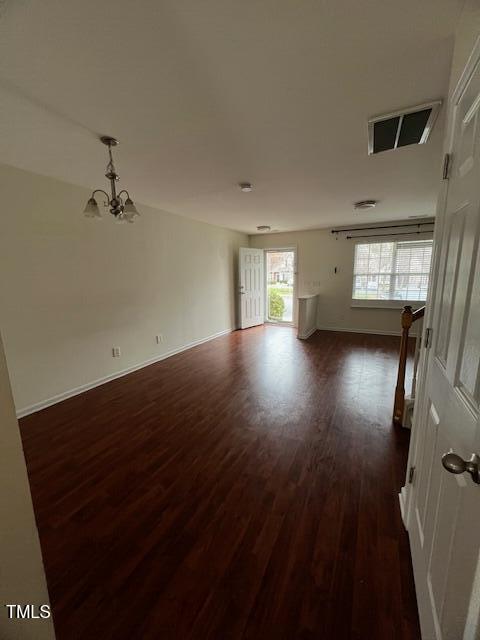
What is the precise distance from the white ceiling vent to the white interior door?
4.00m

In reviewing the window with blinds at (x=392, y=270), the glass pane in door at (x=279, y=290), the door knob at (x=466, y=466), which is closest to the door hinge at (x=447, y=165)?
the door knob at (x=466, y=466)

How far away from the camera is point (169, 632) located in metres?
1.03

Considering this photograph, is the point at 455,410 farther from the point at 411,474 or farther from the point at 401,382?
the point at 401,382

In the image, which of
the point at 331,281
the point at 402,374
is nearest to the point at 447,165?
the point at 402,374

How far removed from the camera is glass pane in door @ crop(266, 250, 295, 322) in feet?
24.3

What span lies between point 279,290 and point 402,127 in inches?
226

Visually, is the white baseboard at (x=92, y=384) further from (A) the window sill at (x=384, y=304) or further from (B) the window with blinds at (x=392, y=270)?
(B) the window with blinds at (x=392, y=270)

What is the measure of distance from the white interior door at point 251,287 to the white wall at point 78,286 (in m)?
1.56

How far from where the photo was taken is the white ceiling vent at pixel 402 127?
5.37 ft

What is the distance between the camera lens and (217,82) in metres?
1.39

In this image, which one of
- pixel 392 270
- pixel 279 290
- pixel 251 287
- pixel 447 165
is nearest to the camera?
pixel 447 165

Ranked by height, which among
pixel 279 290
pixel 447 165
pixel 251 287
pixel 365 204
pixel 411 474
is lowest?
pixel 411 474

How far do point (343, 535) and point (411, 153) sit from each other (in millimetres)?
2819

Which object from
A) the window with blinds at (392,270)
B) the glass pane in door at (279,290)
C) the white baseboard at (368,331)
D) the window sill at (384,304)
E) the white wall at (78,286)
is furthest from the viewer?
the glass pane in door at (279,290)
